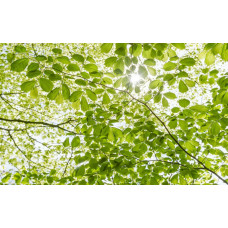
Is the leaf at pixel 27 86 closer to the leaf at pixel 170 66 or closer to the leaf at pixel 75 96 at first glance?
the leaf at pixel 75 96

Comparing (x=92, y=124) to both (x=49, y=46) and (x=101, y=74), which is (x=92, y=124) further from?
(x=49, y=46)

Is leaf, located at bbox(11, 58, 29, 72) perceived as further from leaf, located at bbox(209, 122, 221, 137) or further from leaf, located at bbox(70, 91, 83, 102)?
leaf, located at bbox(209, 122, 221, 137)

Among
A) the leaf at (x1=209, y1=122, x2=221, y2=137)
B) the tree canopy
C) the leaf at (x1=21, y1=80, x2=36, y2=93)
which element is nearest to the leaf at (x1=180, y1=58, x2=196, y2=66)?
the tree canopy

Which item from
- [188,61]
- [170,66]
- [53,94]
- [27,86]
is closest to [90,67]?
[53,94]

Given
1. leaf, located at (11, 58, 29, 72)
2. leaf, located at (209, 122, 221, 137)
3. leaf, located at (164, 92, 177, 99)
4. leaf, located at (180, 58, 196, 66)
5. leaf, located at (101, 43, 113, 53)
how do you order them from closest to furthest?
leaf, located at (11, 58, 29, 72), leaf, located at (101, 43, 113, 53), leaf, located at (180, 58, 196, 66), leaf, located at (164, 92, 177, 99), leaf, located at (209, 122, 221, 137)

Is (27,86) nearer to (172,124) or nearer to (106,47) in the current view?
(106,47)

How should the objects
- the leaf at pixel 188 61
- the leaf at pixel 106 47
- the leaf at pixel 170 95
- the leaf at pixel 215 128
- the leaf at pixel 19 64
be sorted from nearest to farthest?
the leaf at pixel 19 64
the leaf at pixel 106 47
the leaf at pixel 188 61
the leaf at pixel 170 95
the leaf at pixel 215 128

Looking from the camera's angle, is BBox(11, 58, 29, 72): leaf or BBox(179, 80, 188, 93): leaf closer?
BBox(11, 58, 29, 72): leaf

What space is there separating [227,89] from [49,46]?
5.42 m

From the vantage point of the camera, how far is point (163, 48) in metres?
1.26

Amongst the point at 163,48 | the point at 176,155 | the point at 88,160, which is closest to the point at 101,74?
the point at 163,48

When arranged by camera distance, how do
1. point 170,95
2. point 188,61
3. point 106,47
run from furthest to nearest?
point 170,95 → point 188,61 → point 106,47

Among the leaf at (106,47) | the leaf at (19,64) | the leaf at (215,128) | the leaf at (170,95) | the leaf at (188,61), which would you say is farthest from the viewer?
the leaf at (215,128)

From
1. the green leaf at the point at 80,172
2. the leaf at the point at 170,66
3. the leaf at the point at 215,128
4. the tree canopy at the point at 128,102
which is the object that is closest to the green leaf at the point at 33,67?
the tree canopy at the point at 128,102
